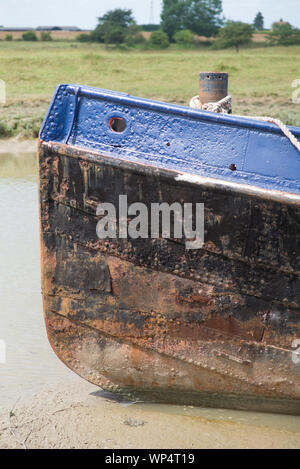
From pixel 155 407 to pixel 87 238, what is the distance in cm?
127

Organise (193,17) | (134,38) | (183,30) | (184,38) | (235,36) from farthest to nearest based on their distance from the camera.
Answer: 1. (193,17)
2. (183,30)
3. (184,38)
4. (134,38)
5. (235,36)

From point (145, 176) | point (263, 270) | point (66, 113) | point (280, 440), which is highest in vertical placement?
point (66, 113)

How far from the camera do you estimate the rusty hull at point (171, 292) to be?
358 cm

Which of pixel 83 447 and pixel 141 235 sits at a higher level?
pixel 141 235

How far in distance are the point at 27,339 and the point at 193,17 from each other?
65701mm

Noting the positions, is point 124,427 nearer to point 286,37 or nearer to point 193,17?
point 286,37

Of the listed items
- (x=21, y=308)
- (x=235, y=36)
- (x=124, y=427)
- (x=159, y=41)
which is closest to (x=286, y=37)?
(x=235, y=36)

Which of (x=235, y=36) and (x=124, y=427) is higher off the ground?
(x=235, y=36)

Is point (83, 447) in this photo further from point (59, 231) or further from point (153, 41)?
point (153, 41)

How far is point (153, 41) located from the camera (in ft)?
167

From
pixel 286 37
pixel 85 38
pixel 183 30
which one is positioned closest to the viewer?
pixel 286 37

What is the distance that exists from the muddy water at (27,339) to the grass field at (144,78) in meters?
8.92

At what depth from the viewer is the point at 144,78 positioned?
26297 millimetres
